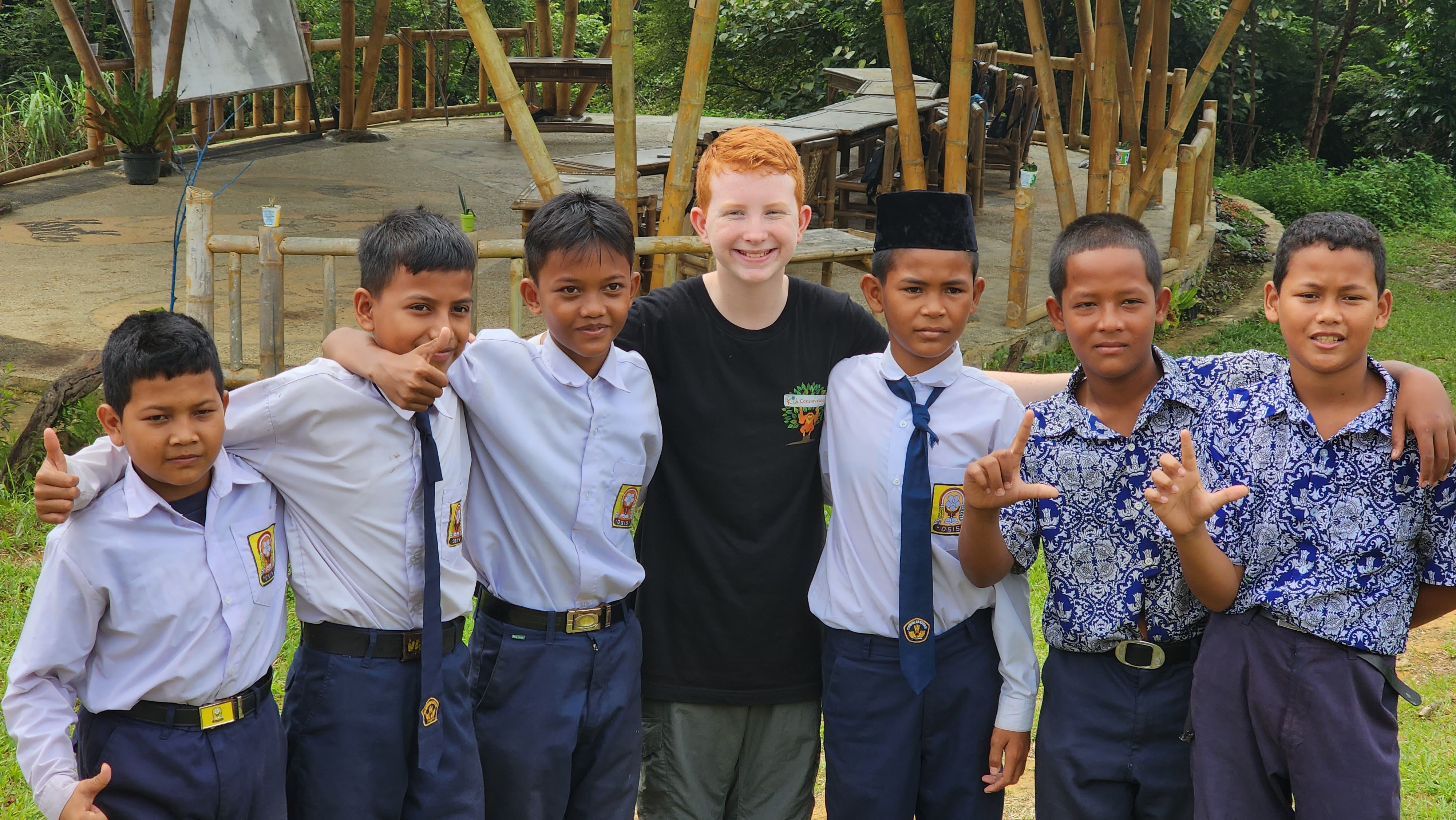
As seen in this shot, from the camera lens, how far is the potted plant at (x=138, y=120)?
381 inches

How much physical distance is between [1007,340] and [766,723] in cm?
473

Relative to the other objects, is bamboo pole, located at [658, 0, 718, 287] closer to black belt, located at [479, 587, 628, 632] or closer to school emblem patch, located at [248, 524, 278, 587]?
black belt, located at [479, 587, 628, 632]

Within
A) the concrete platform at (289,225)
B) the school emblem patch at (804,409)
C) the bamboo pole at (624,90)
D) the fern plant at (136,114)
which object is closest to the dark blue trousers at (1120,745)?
the school emblem patch at (804,409)

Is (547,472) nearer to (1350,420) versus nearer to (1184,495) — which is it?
(1184,495)

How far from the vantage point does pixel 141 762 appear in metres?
2.02

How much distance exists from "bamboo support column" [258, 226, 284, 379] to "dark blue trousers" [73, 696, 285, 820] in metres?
3.13

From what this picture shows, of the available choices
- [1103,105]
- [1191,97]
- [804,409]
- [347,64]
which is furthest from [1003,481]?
[347,64]

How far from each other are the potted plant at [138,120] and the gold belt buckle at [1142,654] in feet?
31.7

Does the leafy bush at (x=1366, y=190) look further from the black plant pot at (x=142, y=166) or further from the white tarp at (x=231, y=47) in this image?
the black plant pot at (x=142, y=166)

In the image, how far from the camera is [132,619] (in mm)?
2025

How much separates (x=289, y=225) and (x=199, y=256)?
3659 mm

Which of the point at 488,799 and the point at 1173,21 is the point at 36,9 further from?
the point at 488,799

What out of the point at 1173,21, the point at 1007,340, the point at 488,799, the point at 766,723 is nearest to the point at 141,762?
the point at 488,799

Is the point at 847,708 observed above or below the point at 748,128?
below
